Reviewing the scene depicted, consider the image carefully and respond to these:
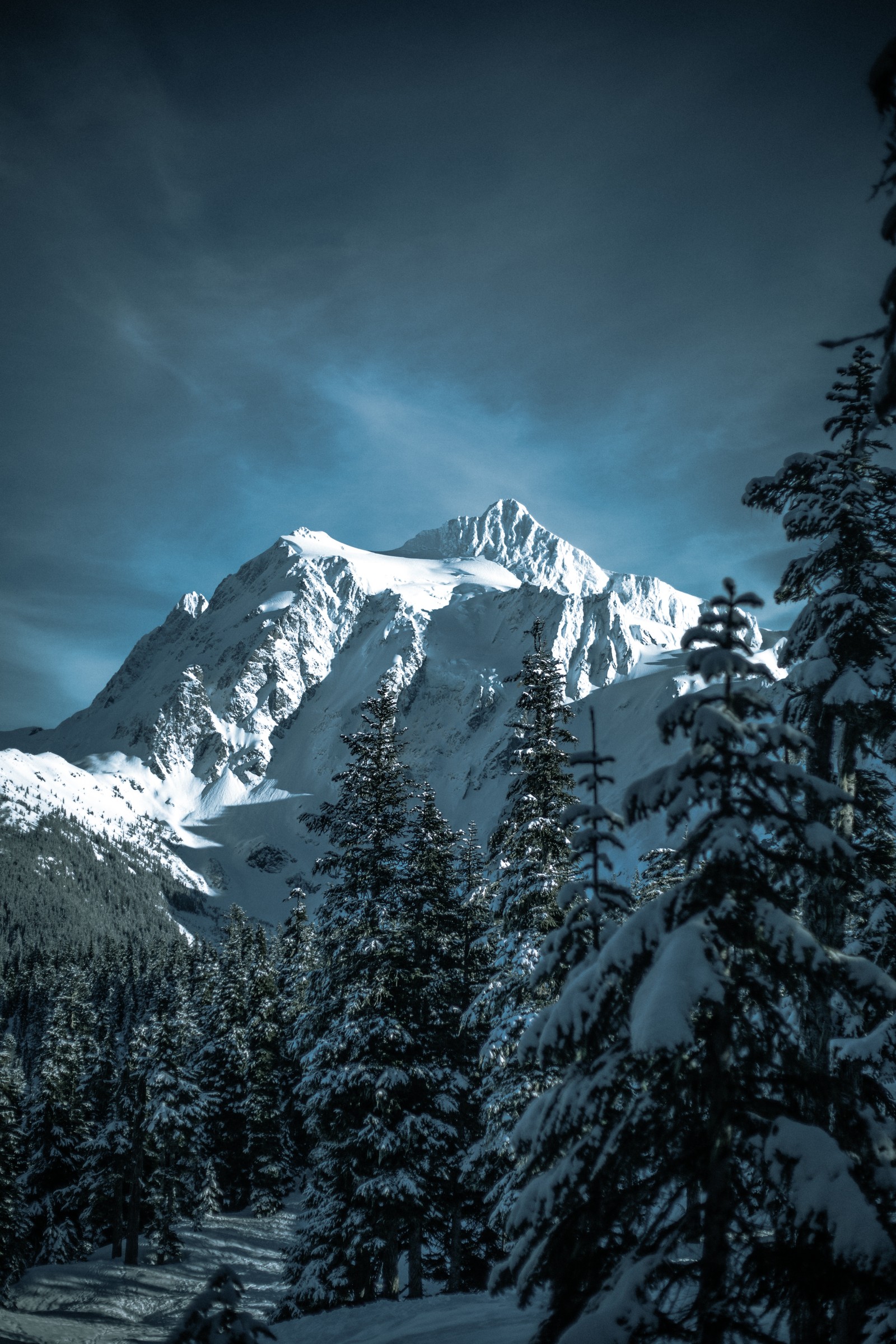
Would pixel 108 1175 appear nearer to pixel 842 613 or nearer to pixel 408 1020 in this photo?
pixel 408 1020

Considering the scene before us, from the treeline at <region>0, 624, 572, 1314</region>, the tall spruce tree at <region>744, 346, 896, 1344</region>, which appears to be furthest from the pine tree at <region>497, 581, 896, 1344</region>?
the treeline at <region>0, 624, 572, 1314</region>

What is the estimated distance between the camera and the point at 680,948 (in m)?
5.39

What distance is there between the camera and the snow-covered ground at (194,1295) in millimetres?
12688

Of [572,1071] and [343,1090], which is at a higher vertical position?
[572,1071]

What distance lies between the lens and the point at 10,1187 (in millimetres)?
30688

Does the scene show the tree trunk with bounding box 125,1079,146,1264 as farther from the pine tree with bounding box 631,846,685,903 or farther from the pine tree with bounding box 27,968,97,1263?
the pine tree with bounding box 631,846,685,903

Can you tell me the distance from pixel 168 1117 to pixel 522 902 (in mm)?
A: 27271

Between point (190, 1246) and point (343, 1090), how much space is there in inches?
1084

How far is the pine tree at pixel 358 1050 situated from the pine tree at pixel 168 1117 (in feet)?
55.8

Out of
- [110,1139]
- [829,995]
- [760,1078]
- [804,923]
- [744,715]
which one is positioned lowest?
[110,1139]

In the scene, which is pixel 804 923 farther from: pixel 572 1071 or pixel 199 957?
pixel 199 957

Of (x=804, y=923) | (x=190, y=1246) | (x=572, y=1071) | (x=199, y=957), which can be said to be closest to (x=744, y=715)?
(x=572, y=1071)

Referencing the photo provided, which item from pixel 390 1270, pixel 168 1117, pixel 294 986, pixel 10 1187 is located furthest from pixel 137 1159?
pixel 390 1270

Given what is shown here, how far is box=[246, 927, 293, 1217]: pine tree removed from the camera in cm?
3834
